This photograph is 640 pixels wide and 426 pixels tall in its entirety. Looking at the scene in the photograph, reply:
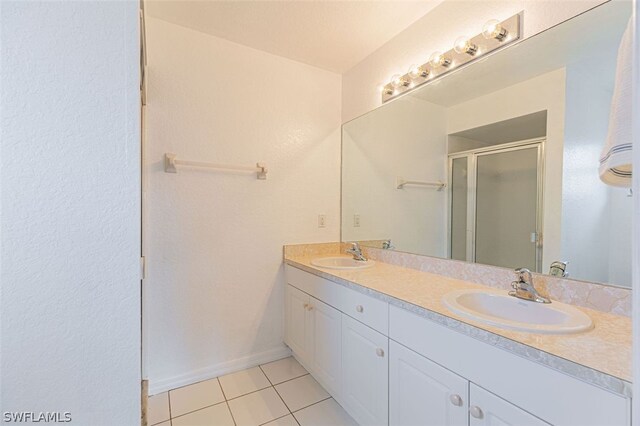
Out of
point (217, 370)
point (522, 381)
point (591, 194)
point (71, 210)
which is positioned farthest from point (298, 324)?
point (591, 194)

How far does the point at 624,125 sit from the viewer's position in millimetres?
715

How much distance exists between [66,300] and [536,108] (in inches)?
72.0

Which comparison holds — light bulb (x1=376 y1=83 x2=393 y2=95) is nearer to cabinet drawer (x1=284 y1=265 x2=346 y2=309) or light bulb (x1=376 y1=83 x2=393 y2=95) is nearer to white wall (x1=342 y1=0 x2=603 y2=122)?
white wall (x1=342 y1=0 x2=603 y2=122)

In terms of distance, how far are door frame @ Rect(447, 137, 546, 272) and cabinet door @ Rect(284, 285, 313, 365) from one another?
39.6 inches

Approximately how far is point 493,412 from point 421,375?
27 centimetres

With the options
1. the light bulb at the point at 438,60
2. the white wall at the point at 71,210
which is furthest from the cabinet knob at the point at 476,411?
the light bulb at the point at 438,60

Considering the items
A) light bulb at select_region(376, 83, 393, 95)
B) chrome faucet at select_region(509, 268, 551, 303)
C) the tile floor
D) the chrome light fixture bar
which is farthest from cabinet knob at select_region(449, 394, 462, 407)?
light bulb at select_region(376, 83, 393, 95)

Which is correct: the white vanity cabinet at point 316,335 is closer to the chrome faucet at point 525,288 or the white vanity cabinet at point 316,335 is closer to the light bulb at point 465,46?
the chrome faucet at point 525,288

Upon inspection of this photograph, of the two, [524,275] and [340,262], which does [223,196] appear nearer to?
[340,262]

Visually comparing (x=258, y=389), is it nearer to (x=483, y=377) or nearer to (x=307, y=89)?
(x=483, y=377)

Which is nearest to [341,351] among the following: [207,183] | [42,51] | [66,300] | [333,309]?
[333,309]

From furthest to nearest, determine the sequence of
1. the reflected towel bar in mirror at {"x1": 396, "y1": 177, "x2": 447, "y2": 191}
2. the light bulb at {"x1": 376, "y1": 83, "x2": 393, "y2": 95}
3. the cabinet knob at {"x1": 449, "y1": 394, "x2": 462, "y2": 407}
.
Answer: the light bulb at {"x1": 376, "y1": 83, "x2": 393, "y2": 95}
the reflected towel bar in mirror at {"x1": 396, "y1": 177, "x2": 447, "y2": 191}
the cabinet knob at {"x1": 449, "y1": 394, "x2": 462, "y2": 407}

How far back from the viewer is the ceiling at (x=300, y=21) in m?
1.61

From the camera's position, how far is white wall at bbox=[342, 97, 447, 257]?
1.73 m
